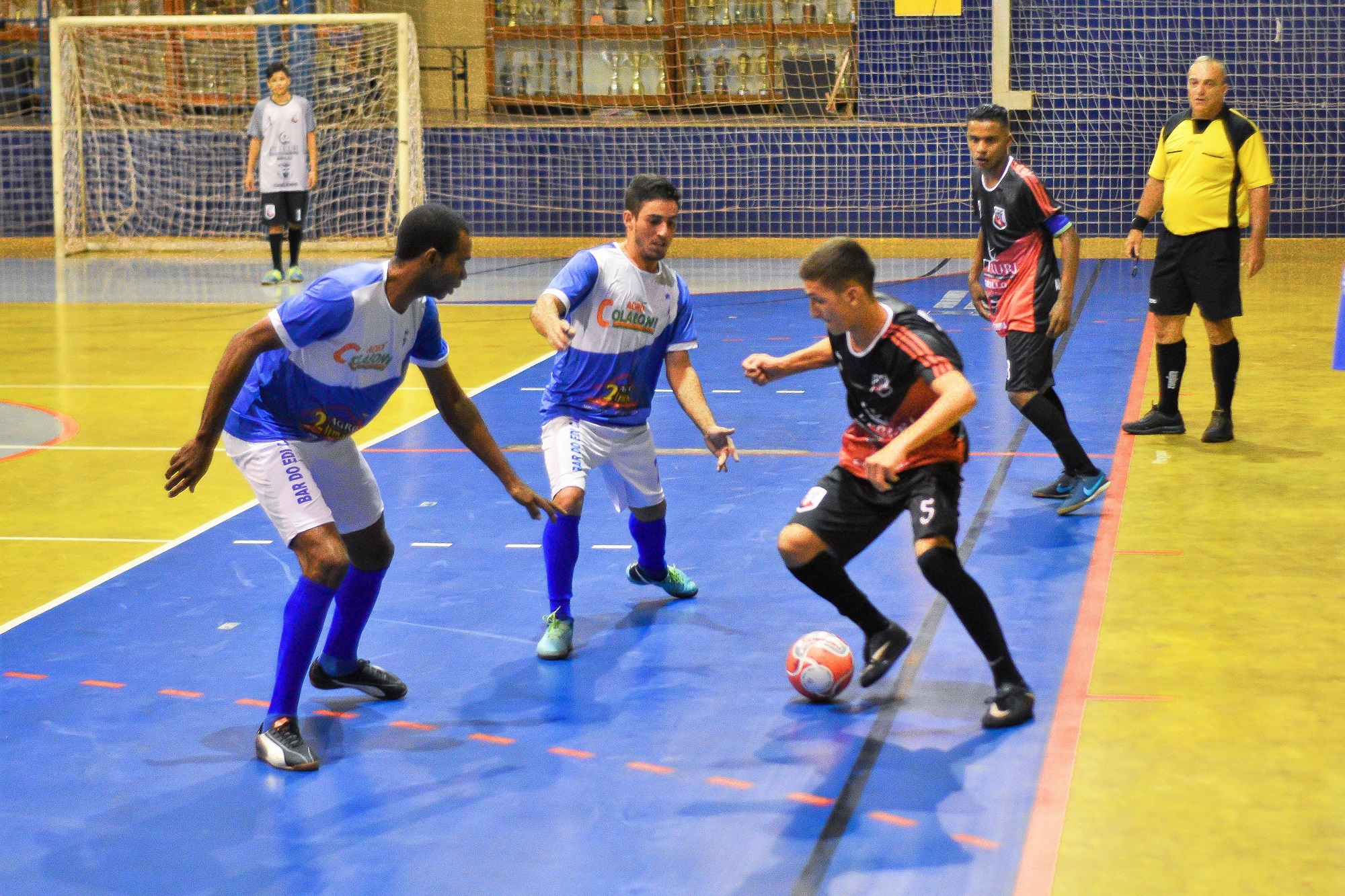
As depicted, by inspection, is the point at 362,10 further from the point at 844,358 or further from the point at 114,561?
the point at 844,358

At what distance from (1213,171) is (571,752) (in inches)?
210

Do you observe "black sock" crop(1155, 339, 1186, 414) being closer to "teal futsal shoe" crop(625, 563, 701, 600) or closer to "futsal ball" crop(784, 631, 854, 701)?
"teal futsal shoe" crop(625, 563, 701, 600)

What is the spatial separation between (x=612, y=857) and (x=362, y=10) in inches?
813

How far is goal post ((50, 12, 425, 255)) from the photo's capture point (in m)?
19.8

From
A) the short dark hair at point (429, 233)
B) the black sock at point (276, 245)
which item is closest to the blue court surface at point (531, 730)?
the short dark hair at point (429, 233)

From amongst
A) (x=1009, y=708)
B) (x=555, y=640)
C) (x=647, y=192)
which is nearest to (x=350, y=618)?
(x=555, y=640)

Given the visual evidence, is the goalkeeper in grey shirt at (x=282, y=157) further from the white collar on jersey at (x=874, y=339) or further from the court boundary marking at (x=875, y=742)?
the white collar on jersey at (x=874, y=339)

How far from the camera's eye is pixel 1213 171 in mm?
7758

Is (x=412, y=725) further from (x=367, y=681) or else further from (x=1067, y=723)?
(x=1067, y=723)

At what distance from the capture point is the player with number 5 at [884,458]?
4145 millimetres

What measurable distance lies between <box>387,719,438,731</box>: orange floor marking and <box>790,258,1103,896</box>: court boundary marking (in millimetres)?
1279

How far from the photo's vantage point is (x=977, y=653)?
494 centimetres

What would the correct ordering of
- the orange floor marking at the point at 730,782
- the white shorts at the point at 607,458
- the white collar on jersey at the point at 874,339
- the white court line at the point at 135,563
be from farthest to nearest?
the white court line at the point at 135,563 → the white shorts at the point at 607,458 → the white collar on jersey at the point at 874,339 → the orange floor marking at the point at 730,782

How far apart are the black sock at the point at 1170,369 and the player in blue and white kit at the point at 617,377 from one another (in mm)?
3559
